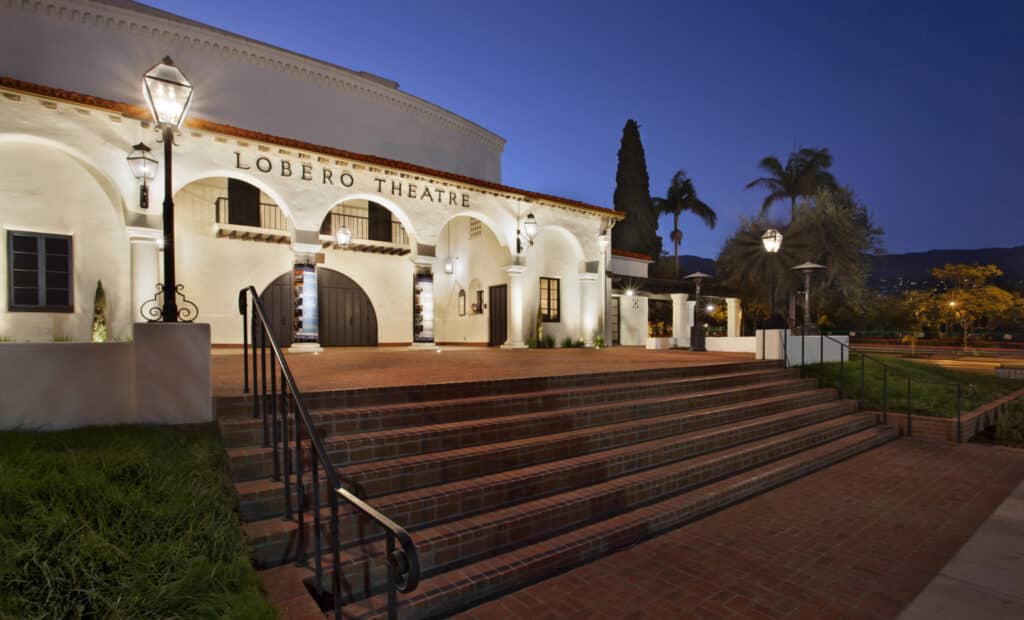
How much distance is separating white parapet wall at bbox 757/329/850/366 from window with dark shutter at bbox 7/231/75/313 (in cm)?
1438

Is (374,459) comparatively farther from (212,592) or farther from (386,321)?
(386,321)

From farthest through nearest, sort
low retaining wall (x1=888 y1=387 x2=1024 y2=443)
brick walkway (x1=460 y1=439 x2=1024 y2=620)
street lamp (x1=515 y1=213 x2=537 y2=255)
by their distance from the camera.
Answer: street lamp (x1=515 y1=213 x2=537 y2=255)
low retaining wall (x1=888 y1=387 x2=1024 y2=443)
brick walkway (x1=460 y1=439 x2=1024 y2=620)

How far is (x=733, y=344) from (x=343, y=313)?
41.0 ft

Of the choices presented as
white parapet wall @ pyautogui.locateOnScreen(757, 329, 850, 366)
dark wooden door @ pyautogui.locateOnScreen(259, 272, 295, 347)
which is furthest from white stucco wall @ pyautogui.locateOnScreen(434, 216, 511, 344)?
white parapet wall @ pyautogui.locateOnScreen(757, 329, 850, 366)

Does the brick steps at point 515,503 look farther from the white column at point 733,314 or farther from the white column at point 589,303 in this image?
the white column at point 733,314

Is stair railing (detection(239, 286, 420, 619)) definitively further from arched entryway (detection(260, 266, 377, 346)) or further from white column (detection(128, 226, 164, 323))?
arched entryway (detection(260, 266, 377, 346))

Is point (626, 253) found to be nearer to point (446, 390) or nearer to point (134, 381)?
point (446, 390)

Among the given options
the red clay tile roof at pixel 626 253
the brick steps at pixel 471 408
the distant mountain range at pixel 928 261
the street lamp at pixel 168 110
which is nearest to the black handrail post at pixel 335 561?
the brick steps at pixel 471 408

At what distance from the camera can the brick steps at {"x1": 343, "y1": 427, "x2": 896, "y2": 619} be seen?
3152mm

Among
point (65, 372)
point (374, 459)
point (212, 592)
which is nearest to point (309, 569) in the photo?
point (212, 592)

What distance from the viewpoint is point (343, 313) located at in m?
16.5

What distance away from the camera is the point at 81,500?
329 centimetres

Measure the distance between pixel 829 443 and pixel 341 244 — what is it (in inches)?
524

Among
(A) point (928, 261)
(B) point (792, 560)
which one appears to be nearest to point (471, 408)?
(B) point (792, 560)
